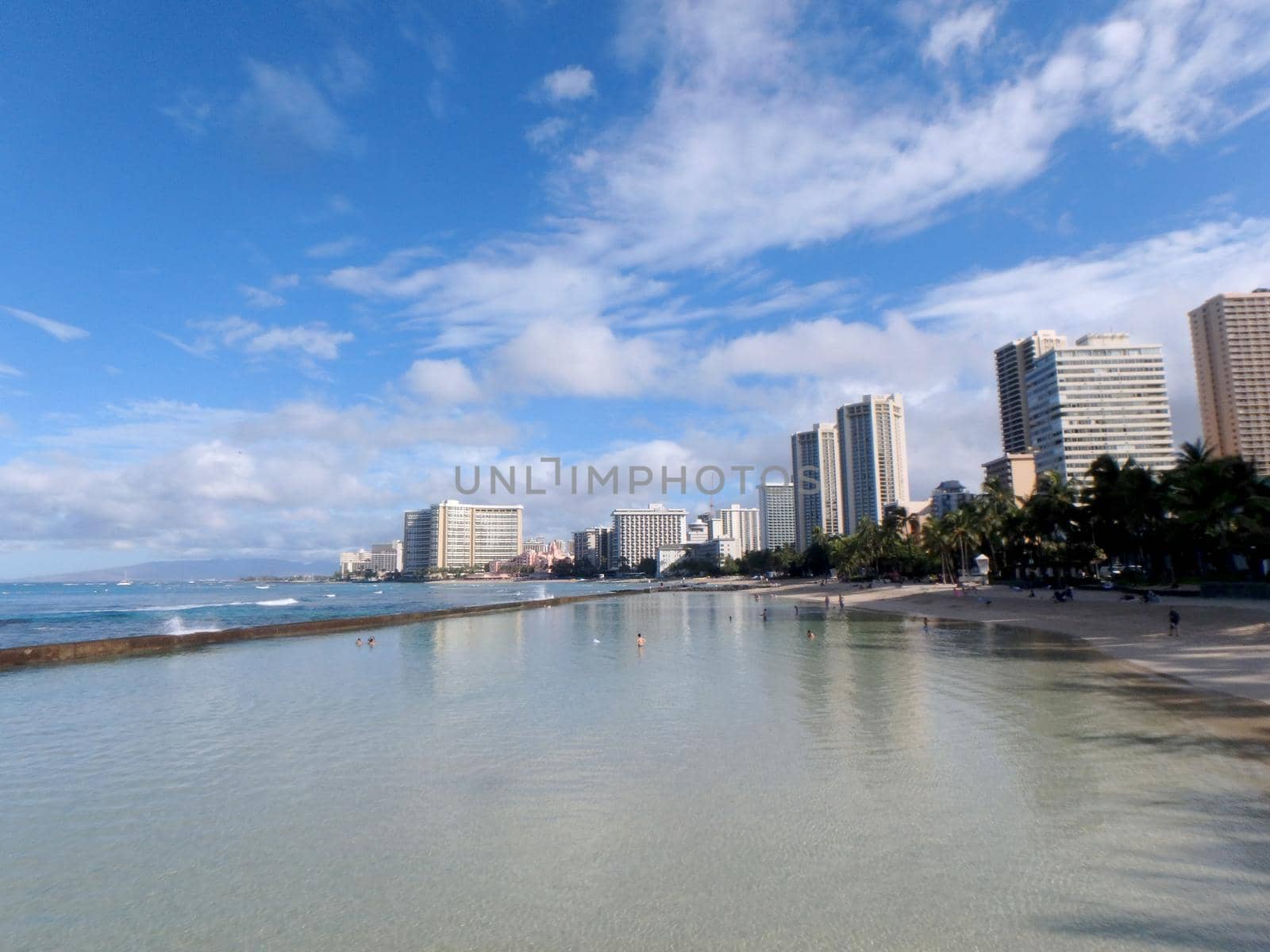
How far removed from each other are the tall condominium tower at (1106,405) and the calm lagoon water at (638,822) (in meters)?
135

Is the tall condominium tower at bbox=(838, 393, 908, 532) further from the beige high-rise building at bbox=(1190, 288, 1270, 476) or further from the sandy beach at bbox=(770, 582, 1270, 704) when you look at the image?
the sandy beach at bbox=(770, 582, 1270, 704)

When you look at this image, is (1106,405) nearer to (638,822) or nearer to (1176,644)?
(1176,644)

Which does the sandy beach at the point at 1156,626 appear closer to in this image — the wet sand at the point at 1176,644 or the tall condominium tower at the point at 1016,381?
the wet sand at the point at 1176,644

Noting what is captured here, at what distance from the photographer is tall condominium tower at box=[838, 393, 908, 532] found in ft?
605

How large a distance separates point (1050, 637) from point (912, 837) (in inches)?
1163

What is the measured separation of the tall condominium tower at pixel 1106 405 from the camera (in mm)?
136250

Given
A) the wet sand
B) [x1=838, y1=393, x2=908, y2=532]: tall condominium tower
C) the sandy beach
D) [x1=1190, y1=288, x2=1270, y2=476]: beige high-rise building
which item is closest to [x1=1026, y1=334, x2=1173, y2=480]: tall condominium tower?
A: [x1=1190, y1=288, x2=1270, y2=476]: beige high-rise building

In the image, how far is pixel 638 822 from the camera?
1055 cm

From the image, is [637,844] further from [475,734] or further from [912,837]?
[475,734]

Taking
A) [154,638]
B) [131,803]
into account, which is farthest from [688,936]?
[154,638]

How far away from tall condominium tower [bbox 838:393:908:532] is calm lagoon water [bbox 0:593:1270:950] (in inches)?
6668

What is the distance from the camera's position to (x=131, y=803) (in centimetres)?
1204

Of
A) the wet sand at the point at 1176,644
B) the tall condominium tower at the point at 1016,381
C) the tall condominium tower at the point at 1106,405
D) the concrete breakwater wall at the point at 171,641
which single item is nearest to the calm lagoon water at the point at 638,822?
the wet sand at the point at 1176,644

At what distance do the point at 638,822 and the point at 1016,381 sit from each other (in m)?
183
